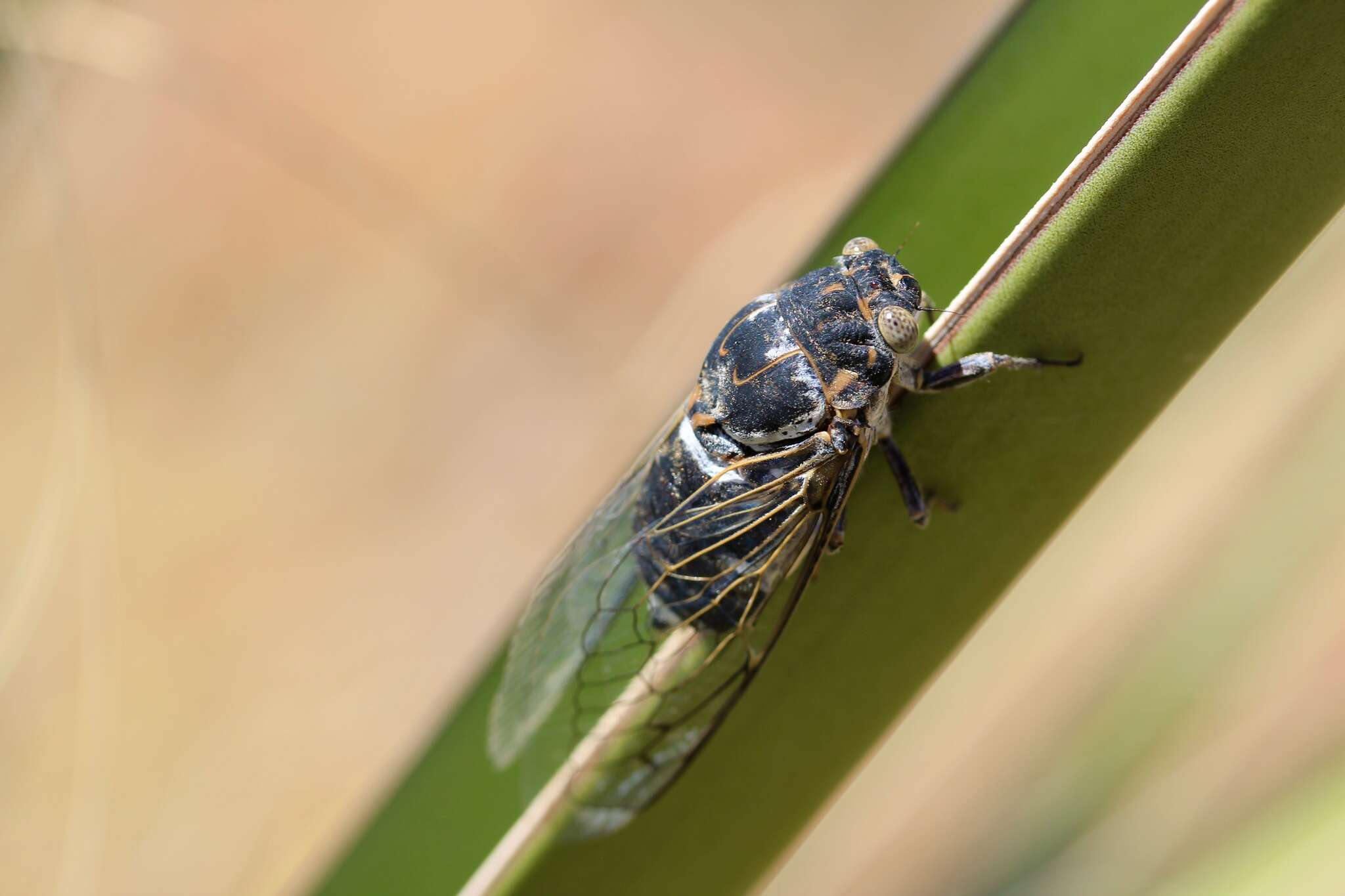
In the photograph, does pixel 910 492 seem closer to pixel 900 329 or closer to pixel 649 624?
pixel 900 329

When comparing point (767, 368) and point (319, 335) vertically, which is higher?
point (767, 368)

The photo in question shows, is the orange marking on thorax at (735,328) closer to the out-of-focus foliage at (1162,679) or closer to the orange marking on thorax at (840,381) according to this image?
the orange marking on thorax at (840,381)

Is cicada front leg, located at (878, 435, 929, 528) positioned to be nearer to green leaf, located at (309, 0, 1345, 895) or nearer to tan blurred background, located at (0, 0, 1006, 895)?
green leaf, located at (309, 0, 1345, 895)

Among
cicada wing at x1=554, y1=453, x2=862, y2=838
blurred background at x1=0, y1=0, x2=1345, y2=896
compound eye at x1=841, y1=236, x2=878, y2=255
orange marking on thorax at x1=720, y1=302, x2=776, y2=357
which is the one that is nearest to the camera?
cicada wing at x1=554, y1=453, x2=862, y2=838

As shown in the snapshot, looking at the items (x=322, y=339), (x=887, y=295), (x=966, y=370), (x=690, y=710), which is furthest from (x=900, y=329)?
(x=322, y=339)

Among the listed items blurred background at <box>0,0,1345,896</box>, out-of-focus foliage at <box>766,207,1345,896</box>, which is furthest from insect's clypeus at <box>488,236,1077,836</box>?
blurred background at <box>0,0,1345,896</box>

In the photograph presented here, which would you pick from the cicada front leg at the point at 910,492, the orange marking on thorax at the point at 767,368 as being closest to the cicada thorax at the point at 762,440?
the orange marking on thorax at the point at 767,368

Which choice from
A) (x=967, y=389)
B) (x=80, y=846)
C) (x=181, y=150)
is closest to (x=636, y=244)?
(x=181, y=150)
